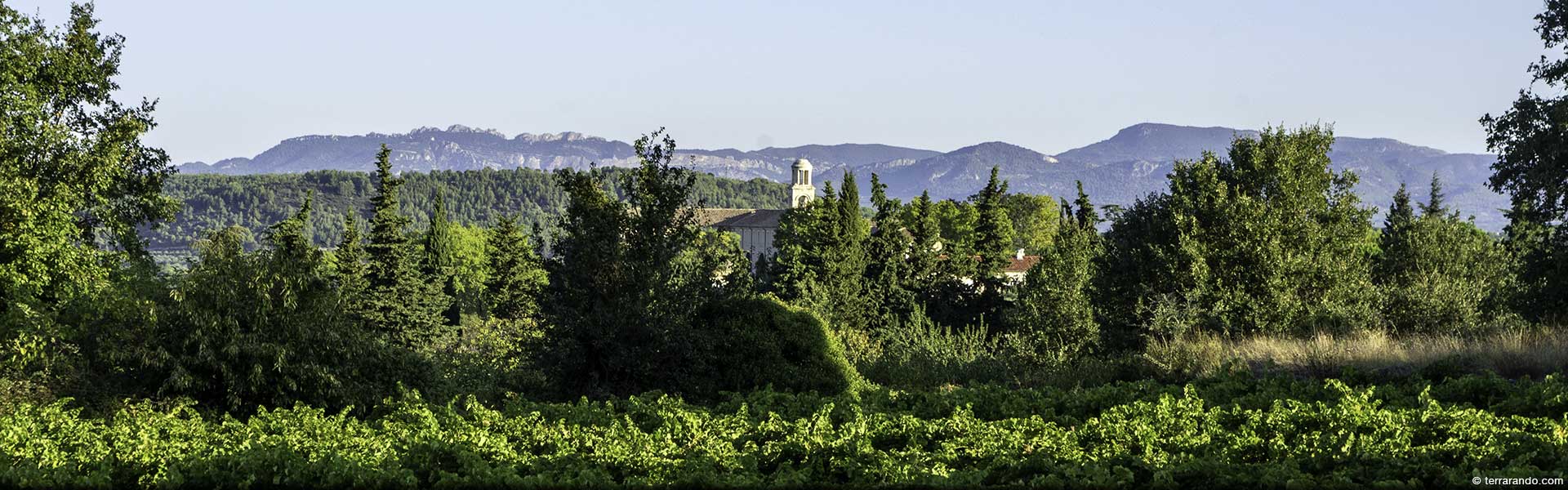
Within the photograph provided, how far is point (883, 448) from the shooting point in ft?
29.0

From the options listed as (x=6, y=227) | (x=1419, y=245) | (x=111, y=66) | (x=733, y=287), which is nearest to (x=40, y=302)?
(x=6, y=227)

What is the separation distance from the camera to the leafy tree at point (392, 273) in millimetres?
43375

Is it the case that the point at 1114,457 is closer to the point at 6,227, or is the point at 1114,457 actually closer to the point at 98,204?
the point at 6,227

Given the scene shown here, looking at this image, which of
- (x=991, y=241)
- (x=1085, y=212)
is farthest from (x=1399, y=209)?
(x=991, y=241)

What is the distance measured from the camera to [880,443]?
354 inches

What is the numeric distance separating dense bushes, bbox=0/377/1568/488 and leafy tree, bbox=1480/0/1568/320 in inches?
444

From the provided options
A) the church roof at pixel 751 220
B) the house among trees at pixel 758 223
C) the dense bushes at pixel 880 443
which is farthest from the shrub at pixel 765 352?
the church roof at pixel 751 220

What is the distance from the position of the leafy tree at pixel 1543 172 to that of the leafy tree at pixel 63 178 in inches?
910

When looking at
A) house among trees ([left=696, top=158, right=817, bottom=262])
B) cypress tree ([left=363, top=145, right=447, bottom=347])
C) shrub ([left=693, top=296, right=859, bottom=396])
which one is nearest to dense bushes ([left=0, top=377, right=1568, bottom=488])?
shrub ([left=693, top=296, right=859, bottom=396])

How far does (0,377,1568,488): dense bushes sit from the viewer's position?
725 cm

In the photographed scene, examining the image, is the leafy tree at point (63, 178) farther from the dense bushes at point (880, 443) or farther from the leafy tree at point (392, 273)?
the leafy tree at point (392, 273)

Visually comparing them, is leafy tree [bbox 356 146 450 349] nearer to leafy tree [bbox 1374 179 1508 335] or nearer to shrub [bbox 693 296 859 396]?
shrub [bbox 693 296 859 396]

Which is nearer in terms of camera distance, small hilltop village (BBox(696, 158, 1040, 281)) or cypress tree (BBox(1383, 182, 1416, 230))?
cypress tree (BBox(1383, 182, 1416, 230))

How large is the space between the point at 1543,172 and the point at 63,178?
2563 centimetres
